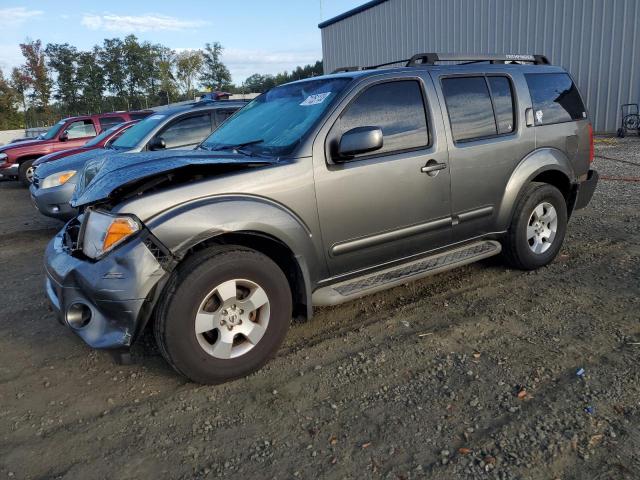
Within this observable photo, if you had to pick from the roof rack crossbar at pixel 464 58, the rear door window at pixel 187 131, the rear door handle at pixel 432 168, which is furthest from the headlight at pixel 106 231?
the rear door window at pixel 187 131

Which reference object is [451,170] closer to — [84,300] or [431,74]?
[431,74]

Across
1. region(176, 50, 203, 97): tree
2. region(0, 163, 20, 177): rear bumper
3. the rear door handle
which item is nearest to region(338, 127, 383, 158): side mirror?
the rear door handle

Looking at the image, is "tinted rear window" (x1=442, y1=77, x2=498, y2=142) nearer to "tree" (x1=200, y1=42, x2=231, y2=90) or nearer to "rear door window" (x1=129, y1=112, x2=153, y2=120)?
"rear door window" (x1=129, y1=112, x2=153, y2=120)

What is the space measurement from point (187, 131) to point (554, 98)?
16.5 ft

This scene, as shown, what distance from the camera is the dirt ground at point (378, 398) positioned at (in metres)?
2.39

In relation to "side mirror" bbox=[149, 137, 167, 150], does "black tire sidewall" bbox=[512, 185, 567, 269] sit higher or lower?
lower

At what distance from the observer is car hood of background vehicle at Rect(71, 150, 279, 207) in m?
2.94

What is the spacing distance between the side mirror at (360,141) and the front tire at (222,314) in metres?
0.89

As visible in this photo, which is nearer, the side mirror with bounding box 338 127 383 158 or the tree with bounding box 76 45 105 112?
the side mirror with bounding box 338 127 383 158

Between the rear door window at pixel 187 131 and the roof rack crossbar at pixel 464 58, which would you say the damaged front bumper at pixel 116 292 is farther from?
the rear door window at pixel 187 131

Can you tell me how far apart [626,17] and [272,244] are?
54.5 ft

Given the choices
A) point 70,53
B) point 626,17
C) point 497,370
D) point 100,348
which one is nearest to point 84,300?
point 100,348

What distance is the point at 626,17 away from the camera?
15.2 m

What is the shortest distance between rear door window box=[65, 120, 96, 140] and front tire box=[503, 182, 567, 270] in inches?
454
